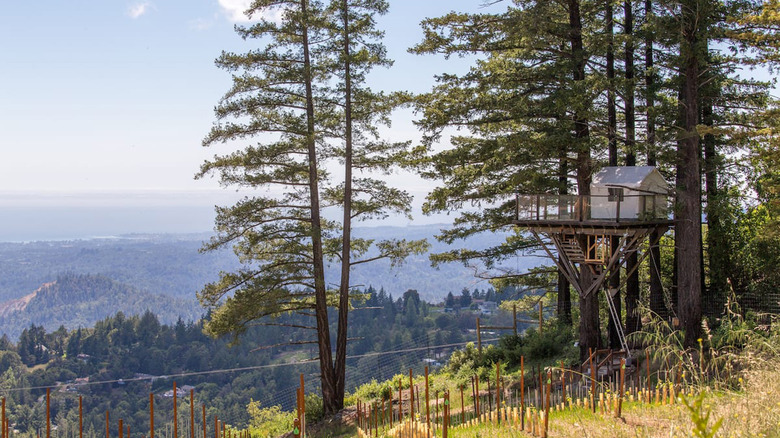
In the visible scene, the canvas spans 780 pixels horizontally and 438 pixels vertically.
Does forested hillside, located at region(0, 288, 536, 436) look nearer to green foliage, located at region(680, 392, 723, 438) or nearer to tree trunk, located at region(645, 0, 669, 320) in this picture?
tree trunk, located at region(645, 0, 669, 320)

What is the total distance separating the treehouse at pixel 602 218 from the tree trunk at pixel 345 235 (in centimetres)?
471

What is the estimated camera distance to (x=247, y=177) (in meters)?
16.6

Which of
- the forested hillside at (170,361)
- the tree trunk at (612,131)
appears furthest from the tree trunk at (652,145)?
the forested hillside at (170,361)

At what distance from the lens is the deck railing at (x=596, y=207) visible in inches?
577

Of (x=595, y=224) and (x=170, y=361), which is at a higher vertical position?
(x=595, y=224)

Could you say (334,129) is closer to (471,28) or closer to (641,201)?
(471,28)

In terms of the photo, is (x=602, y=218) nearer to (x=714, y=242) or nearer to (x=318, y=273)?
(x=714, y=242)

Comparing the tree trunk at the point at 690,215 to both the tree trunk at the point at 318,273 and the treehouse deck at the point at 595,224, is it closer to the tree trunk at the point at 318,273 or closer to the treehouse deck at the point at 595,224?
the treehouse deck at the point at 595,224

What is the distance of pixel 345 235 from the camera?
17703 millimetres

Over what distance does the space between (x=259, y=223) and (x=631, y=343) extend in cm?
1034

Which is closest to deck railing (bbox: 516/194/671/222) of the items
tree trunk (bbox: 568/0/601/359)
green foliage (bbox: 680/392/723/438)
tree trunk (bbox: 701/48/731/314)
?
tree trunk (bbox: 568/0/601/359)

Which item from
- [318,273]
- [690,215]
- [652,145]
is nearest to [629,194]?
[652,145]

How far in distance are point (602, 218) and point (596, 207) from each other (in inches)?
11.6

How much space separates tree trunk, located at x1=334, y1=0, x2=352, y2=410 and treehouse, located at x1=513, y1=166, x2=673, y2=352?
15.5ft
